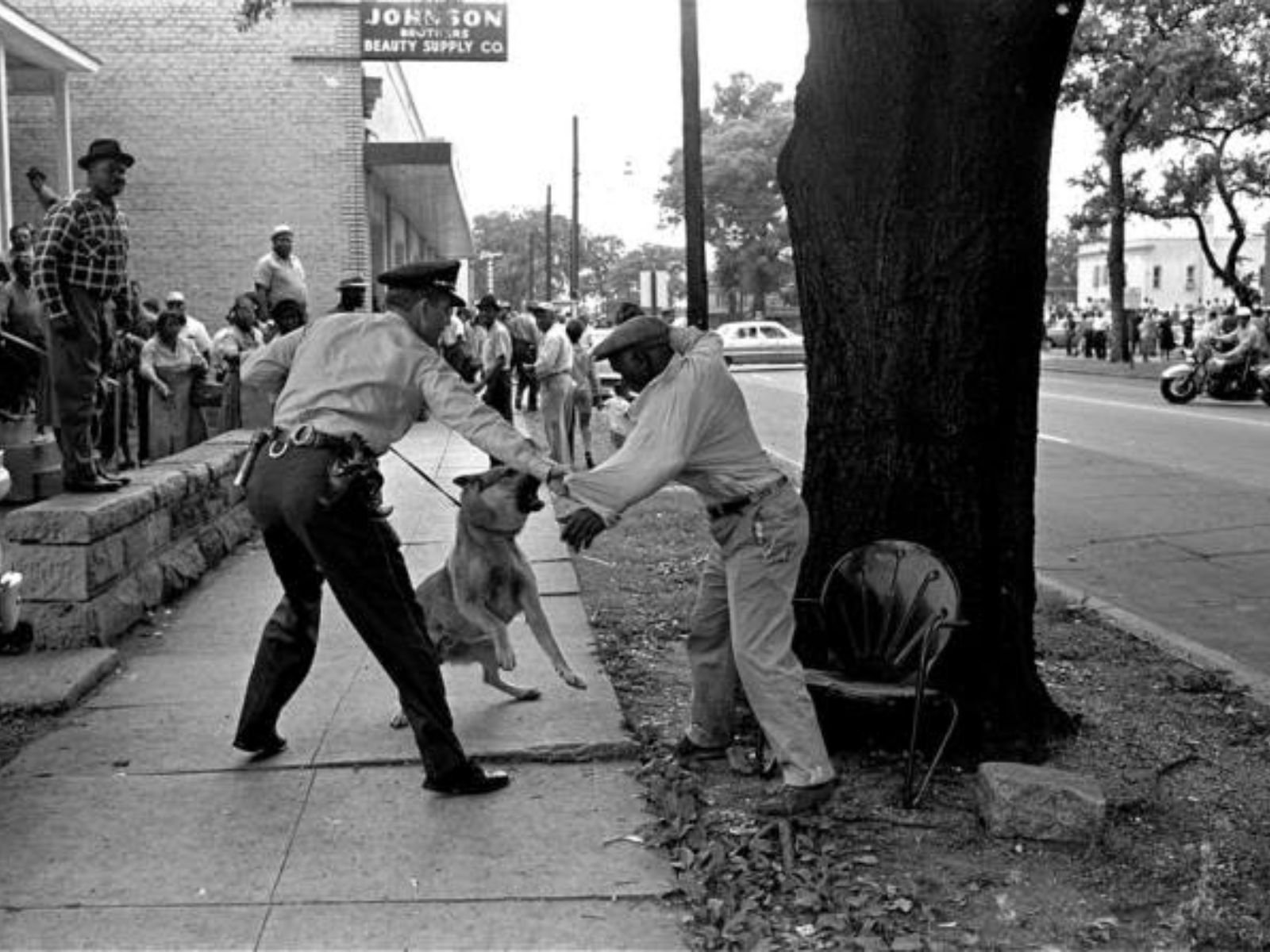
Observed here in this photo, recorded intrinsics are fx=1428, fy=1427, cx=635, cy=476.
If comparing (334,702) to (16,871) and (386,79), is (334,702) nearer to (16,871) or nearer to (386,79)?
(16,871)

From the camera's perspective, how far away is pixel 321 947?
3.72m

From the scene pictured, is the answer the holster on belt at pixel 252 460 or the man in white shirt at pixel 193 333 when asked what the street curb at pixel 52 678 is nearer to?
the holster on belt at pixel 252 460

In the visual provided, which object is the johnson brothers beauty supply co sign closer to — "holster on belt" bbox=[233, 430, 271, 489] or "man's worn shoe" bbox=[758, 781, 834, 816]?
"holster on belt" bbox=[233, 430, 271, 489]

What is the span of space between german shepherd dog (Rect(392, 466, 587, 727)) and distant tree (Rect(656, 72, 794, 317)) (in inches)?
2546

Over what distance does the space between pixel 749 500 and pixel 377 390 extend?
4.21 feet

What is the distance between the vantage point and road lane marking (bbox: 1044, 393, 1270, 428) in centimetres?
1998

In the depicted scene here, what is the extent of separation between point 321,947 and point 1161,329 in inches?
1873

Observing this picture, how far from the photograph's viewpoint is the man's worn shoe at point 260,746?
5.19 m

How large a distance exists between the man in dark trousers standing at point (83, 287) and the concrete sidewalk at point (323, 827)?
4.05 ft

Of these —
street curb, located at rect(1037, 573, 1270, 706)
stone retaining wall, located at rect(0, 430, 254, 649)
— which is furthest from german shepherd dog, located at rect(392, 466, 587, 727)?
street curb, located at rect(1037, 573, 1270, 706)

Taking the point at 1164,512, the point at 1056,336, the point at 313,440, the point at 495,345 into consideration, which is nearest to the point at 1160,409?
the point at 495,345

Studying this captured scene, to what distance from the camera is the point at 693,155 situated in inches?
637

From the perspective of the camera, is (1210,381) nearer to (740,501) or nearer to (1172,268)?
(740,501)

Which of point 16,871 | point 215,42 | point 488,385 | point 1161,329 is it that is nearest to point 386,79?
point 215,42
